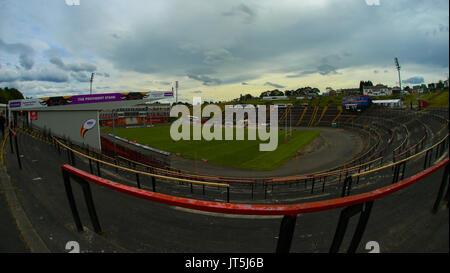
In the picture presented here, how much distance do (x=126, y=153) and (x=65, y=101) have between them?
785 cm

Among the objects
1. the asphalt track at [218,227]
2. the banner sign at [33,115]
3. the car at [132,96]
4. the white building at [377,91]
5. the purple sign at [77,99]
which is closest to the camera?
the asphalt track at [218,227]

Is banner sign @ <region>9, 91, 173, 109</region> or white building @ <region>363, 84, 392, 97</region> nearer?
banner sign @ <region>9, 91, 173, 109</region>

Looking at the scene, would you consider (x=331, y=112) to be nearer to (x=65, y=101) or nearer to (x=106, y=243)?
(x=65, y=101)

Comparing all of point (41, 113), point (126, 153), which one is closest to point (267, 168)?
point (126, 153)

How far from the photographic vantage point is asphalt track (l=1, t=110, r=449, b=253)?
1742 mm

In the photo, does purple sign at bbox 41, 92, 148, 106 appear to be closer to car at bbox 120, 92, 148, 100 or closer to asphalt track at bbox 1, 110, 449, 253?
car at bbox 120, 92, 148, 100

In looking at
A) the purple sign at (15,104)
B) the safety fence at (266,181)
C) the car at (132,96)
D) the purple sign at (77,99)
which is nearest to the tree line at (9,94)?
the purple sign at (15,104)

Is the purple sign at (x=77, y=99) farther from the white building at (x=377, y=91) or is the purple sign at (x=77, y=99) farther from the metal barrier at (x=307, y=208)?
the white building at (x=377, y=91)

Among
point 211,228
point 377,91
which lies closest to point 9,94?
point 211,228

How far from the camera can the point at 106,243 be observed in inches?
91.0

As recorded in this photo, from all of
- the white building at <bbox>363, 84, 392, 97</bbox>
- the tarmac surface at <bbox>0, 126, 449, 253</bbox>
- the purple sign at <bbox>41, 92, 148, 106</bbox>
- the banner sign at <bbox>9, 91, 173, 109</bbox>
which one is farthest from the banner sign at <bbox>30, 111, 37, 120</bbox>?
the white building at <bbox>363, 84, 392, 97</bbox>

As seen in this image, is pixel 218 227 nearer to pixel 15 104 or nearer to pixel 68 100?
pixel 68 100

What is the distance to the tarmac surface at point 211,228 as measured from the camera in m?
1.75
